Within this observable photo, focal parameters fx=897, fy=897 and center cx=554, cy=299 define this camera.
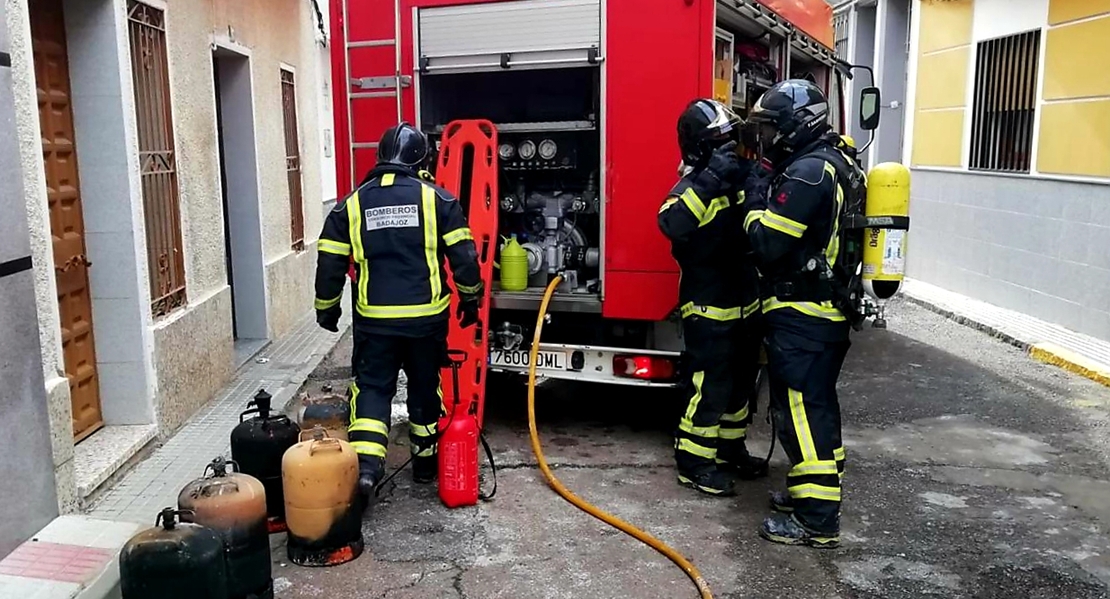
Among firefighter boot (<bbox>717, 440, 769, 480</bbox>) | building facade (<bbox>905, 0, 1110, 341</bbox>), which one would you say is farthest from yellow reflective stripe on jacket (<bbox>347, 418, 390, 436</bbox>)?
A: building facade (<bbox>905, 0, 1110, 341</bbox>)

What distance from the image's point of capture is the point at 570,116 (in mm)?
5934

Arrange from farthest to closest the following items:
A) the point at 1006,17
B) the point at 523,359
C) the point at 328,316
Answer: the point at 1006,17 → the point at 523,359 → the point at 328,316

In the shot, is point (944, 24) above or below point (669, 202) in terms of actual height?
above

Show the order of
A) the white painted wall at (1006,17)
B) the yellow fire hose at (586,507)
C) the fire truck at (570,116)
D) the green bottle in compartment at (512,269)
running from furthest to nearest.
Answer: the white painted wall at (1006,17), the green bottle in compartment at (512,269), the fire truck at (570,116), the yellow fire hose at (586,507)

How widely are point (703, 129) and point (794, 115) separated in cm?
51

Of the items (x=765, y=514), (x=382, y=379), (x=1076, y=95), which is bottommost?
(x=765, y=514)

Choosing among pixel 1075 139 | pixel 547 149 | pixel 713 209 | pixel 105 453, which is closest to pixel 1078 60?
pixel 1075 139

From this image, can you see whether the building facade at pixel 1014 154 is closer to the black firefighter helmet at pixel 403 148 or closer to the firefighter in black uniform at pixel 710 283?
the firefighter in black uniform at pixel 710 283

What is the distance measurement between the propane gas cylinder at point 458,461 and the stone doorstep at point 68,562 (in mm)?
1354

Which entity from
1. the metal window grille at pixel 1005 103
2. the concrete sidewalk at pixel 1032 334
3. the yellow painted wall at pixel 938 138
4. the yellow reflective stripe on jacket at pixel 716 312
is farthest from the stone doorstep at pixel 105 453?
the yellow painted wall at pixel 938 138

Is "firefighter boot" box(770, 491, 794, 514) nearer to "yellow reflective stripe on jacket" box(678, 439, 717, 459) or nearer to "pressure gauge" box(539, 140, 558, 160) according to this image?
"yellow reflective stripe on jacket" box(678, 439, 717, 459)

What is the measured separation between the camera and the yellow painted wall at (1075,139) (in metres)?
7.40

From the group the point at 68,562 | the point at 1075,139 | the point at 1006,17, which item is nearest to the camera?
the point at 68,562

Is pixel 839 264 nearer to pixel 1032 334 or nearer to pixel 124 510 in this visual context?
pixel 124 510
